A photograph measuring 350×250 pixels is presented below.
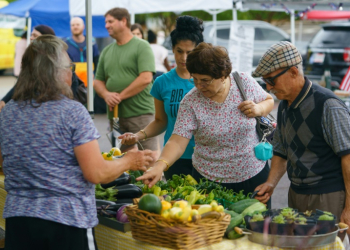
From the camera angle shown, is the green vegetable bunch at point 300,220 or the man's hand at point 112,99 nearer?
the green vegetable bunch at point 300,220

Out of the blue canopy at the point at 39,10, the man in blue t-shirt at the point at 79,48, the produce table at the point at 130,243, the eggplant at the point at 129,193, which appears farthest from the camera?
the blue canopy at the point at 39,10

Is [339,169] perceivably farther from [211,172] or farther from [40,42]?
[40,42]

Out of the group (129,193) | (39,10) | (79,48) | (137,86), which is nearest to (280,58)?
(129,193)

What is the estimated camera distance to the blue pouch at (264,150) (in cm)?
359

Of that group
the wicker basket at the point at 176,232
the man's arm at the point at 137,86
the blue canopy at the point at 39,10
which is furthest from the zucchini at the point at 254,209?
the blue canopy at the point at 39,10

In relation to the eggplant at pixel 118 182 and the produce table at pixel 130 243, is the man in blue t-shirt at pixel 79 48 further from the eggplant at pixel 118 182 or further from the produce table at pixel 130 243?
the produce table at pixel 130 243

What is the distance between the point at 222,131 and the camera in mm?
3553

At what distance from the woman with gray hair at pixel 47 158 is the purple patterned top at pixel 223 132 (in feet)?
3.41

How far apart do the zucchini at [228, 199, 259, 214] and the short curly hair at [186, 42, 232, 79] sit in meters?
0.78

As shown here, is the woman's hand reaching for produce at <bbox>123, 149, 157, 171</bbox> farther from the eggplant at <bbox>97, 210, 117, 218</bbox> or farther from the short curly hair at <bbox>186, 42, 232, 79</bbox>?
the short curly hair at <bbox>186, 42, 232, 79</bbox>

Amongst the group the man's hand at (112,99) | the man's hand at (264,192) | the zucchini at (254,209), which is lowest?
the man's hand at (264,192)

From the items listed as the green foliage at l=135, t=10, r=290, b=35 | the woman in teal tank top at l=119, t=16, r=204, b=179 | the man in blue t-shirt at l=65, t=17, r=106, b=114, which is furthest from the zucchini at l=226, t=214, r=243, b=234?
the green foliage at l=135, t=10, r=290, b=35

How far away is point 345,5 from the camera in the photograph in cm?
1133

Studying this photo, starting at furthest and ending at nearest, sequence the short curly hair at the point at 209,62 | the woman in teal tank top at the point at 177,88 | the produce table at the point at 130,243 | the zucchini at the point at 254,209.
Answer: the woman in teal tank top at the point at 177,88 → the short curly hair at the point at 209,62 → the zucchini at the point at 254,209 → the produce table at the point at 130,243
